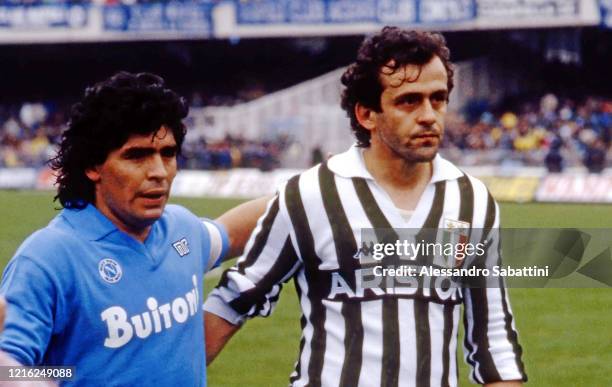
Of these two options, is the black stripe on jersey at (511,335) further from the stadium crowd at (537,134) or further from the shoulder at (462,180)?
the stadium crowd at (537,134)

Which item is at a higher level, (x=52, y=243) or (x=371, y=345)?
(x=52, y=243)

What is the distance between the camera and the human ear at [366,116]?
13.5ft

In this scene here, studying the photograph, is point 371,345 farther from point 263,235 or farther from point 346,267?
point 263,235

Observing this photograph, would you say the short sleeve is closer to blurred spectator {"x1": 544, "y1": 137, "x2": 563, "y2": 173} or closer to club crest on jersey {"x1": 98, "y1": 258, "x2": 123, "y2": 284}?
club crest on jersey {"x1": 98, "y1": 258, "x2": 123, "y2": 284}

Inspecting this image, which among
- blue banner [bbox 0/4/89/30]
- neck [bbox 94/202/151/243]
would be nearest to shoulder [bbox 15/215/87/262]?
neck [bbox 94/202/151/243]

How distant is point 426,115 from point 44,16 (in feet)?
139

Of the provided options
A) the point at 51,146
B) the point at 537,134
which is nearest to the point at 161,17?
the point at 51,146

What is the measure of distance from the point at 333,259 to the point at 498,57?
38.4 metres

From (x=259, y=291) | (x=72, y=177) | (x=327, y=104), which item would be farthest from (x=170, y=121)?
(x=327, y=104)

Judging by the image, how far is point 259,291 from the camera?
4.21 metres

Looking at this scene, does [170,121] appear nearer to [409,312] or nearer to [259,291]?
[259,291]

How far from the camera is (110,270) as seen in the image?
3820 millimetres

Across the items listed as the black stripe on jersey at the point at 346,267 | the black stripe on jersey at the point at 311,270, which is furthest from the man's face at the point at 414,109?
the black stripe on jersey at the point at 311,270

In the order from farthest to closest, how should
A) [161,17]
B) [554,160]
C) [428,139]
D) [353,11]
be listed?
[161,17]
[353,11]
[554,160]
[428,139]
